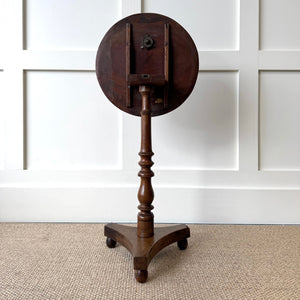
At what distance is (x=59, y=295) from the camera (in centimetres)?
80

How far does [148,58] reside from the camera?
1.05m

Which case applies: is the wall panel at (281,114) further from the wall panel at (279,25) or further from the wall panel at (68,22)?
the wall panel at (68,22)

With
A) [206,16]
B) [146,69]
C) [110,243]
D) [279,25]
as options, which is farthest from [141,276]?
[279,25]

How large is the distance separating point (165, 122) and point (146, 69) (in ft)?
1.51

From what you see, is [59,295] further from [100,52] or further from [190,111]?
[190,111]

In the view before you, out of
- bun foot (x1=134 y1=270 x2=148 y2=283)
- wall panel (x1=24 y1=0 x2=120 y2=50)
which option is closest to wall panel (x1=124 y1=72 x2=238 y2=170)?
wall panel (x1=24 y1=0 x2=120 y2=50)

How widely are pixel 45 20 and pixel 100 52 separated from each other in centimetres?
64

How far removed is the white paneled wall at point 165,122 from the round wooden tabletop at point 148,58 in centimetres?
39

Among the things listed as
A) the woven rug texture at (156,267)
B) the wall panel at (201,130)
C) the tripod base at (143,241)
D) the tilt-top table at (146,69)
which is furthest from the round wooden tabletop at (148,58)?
the woven rug texture at (156,267)

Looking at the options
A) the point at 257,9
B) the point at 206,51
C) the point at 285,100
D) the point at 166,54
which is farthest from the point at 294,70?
the point at 166,54

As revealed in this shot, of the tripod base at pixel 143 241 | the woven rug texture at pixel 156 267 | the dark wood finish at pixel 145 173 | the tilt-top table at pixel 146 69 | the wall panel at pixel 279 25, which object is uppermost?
the wall panel at pixel 279 25

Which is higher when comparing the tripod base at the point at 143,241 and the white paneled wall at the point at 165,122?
the white paneled wall at the point at 165,122

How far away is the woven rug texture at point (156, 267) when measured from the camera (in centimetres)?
82

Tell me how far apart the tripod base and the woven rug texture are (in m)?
0.04
